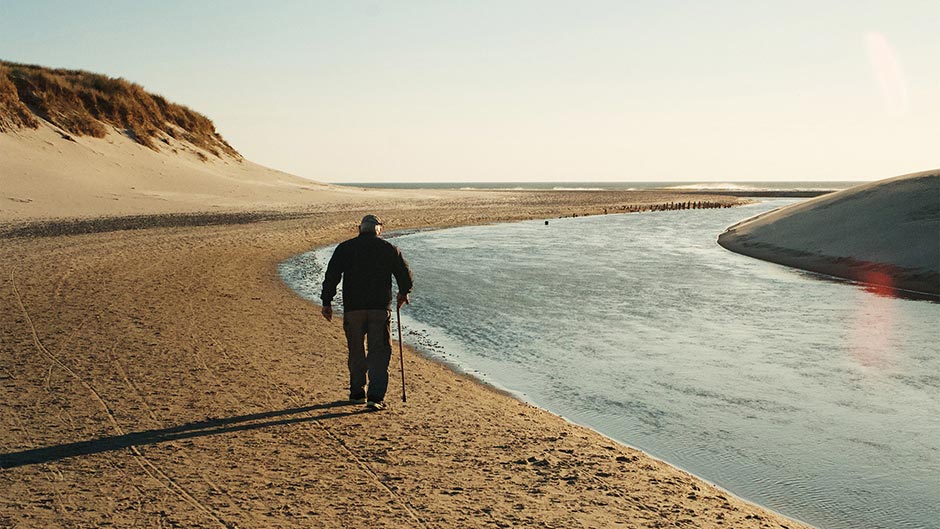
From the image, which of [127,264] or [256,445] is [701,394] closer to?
[256,445]

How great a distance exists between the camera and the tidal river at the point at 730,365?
698cm

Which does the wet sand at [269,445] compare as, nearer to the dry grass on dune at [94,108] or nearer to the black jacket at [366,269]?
the black jacket at [366,269]

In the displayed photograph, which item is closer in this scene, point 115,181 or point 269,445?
point 269,445

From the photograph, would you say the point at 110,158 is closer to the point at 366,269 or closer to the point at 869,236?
the point at 869,236

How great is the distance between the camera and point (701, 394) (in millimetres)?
9609

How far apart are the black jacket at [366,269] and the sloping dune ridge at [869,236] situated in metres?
15.9

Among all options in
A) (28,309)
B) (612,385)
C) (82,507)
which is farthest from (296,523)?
(28,309)

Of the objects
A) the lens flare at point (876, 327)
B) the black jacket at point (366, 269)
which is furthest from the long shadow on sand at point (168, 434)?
the lens flare at point (876, 327)

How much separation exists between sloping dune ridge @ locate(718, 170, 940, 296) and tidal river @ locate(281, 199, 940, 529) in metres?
1.60

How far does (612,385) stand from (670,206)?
68.7m

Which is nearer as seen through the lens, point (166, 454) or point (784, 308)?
point (166, 454)

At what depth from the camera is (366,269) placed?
8.17 metres

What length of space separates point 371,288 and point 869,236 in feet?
68.2

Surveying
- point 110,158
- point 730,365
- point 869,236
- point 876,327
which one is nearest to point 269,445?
point 730,365
